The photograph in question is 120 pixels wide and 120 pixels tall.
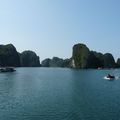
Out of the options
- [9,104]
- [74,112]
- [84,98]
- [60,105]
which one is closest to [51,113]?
[74,112]

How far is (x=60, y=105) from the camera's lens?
218 ft

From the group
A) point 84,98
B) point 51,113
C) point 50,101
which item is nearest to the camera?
point 51,113

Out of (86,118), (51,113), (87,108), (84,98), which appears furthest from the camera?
(84,98)

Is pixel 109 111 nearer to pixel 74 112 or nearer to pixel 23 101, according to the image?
pixel 74 112

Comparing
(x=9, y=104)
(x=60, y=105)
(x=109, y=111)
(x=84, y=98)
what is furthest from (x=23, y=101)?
(x=109, y=111)

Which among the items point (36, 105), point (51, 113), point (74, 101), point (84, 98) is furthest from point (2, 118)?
point (84, 98)

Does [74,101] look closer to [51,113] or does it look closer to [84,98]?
[84,98]

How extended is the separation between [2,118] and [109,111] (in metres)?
20.8

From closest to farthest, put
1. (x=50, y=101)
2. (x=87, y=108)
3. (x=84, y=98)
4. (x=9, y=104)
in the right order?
(x=87, y=108) < (x=9, y=104) < (x=50, y=101) < (x=84, y=98)

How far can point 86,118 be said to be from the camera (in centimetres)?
5391

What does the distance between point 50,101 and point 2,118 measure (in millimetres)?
20402

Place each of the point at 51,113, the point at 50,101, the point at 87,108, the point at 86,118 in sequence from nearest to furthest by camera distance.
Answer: the point at 86,118 → the point at 51,113 → the point at 87,108 → the point at 50,101

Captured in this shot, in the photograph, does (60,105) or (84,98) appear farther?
(84,98)

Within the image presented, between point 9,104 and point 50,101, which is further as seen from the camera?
point 50,101
